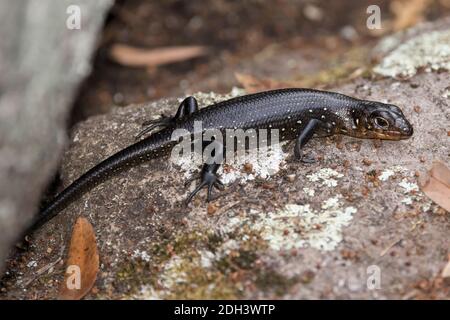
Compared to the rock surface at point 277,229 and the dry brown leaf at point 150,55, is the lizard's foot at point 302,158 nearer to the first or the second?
the rock surface at point 277,229

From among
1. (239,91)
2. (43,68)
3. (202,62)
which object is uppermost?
(202,62)

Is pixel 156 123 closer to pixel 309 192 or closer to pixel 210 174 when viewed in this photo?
pixel 210 174

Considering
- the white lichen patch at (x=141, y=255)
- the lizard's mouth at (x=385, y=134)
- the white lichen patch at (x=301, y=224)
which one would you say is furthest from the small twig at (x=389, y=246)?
the white lichen patch at (x=141, y=255)

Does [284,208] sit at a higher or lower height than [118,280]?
higher

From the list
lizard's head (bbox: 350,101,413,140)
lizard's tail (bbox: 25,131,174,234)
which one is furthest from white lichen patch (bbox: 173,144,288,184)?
lizard's head (bbox: 350,101,413,140)

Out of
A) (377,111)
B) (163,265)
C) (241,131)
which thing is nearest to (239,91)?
(241,131)

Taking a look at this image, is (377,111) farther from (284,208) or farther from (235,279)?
(235,279)
